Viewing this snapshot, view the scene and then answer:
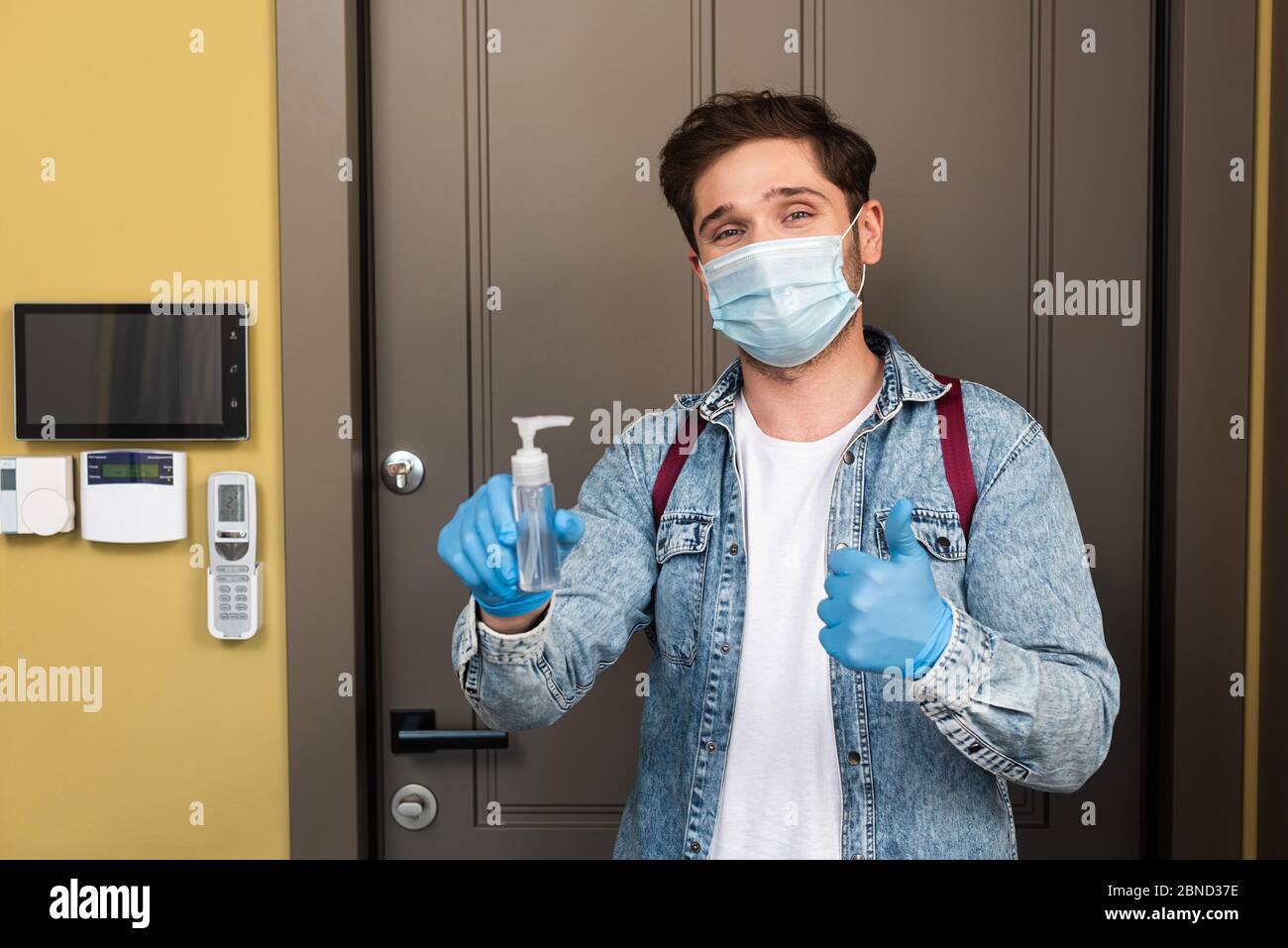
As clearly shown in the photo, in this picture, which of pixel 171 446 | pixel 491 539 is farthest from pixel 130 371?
pixel 491 539

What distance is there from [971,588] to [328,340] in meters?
1.09

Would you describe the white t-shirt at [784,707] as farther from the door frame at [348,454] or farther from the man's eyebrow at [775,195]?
the door frame at [348,454]

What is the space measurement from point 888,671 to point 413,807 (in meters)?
0.98

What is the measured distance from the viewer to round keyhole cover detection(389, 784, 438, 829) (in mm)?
1567

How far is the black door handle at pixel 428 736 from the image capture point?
155cm

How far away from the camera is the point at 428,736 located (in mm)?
1549

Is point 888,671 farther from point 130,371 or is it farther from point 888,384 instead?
point 130,371

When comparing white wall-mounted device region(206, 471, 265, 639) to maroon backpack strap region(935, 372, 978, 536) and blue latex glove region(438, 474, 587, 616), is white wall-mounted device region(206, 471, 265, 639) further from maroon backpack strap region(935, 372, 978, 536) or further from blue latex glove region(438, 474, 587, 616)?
maroon backpack strap region(935, 372, 978, 536)

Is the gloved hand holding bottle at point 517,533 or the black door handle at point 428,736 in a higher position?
the gloved hand holding bottle at point 517,533

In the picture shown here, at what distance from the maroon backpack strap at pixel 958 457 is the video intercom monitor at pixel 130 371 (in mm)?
1125

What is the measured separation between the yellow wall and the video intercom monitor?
0.12 ft

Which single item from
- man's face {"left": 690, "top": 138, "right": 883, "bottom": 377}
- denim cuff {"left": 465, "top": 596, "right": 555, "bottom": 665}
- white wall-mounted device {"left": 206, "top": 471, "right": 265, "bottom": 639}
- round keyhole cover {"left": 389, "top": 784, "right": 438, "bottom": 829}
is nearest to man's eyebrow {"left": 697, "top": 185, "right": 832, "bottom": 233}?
man's face {"left": 690, "top": 138, "right": 883, "bottom": 377}

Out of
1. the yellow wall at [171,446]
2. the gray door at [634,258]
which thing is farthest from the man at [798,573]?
the yellow wall at [171,446]

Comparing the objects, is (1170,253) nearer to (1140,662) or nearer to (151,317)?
(1140,662)
